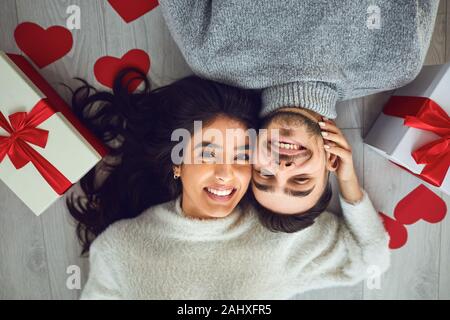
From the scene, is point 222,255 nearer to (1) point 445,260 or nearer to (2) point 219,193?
(2) point 219,193

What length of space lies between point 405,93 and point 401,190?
0.29m

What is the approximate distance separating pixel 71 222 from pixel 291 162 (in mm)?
700

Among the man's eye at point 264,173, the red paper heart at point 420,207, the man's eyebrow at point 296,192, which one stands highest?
the man's eye at point 264,173

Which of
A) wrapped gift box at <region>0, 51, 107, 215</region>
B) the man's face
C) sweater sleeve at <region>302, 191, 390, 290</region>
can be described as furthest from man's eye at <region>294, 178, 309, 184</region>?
wrapped gift box at <region>0, 51, 107, 215</region>

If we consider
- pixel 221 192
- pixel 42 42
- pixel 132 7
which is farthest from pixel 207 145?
pixel 42 42

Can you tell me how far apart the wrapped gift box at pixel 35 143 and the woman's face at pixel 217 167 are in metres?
0.24

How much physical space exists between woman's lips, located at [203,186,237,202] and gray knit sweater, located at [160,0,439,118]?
23 cm

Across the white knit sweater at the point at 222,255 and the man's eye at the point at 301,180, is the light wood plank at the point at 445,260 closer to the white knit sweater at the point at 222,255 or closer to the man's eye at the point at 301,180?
the white knit sweater at the point at 222,255

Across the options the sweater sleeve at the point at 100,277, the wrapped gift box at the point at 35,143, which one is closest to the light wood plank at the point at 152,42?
the wrapped gift box at the point at 35,143

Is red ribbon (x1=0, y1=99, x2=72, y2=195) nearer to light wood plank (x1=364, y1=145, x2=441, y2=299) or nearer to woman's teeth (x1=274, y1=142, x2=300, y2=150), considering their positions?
woman's teeth (x1=274, y1=142, x2=300, y2=150)

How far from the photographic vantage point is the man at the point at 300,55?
34.4 inches

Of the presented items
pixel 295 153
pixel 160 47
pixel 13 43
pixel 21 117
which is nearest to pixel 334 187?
pixel 295 153

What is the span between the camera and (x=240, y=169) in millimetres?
960

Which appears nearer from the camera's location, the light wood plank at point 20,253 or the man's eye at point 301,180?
the man's eye at point 301,180
